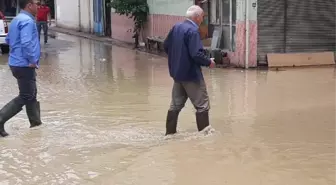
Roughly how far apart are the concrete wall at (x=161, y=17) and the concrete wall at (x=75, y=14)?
596 centimetres

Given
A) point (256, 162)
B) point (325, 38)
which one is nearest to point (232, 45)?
point (325, 38)

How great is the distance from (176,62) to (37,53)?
5.82 ft

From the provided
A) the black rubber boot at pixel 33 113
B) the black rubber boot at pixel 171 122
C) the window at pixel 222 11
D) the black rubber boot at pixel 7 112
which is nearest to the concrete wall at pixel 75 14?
the window at pixel 222 11

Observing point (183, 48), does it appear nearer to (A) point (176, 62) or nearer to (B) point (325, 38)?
(A) point (176, 62)

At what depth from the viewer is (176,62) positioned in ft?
22.2

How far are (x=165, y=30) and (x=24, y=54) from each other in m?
12.4

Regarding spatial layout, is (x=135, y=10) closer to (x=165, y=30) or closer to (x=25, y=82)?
(x=165, y=30)

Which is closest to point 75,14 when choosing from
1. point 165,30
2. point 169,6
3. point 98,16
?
point 98,16

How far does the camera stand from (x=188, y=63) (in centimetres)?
670

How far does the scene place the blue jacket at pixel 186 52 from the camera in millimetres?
6578

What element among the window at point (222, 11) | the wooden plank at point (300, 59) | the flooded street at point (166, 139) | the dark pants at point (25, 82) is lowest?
the flooded street at point (166, 139)

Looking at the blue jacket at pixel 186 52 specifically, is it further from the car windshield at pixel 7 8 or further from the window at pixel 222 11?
the car windshield at pixel 7 8

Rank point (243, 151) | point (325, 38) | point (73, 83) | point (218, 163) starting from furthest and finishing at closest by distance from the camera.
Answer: point (325, 38)
point (73, 83)
point (243, 151)
point (218, 163)

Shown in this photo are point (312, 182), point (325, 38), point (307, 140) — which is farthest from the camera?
point (325, 38)
